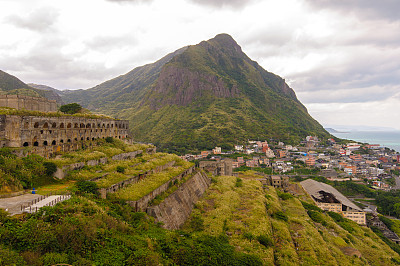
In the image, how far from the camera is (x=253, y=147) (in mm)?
126875

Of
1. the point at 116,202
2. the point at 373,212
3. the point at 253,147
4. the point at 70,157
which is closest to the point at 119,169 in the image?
the point at 70,157

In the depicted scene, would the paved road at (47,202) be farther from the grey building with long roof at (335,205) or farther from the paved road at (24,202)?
the grey building with long roof at (335,205)

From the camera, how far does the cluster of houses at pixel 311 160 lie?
325 feet

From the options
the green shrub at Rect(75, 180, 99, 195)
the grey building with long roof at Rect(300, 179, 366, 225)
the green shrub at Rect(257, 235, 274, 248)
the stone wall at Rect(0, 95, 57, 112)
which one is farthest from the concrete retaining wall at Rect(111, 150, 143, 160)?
the grey building with long roof at Rect(300, 179, 366, 225)

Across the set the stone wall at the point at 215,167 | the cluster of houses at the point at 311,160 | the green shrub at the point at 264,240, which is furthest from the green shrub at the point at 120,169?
the cluster of houses at the point at 311,160

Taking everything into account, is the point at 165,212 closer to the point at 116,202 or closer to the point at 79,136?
the point at 116,202

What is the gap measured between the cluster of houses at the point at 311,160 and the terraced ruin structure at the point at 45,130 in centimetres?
6349

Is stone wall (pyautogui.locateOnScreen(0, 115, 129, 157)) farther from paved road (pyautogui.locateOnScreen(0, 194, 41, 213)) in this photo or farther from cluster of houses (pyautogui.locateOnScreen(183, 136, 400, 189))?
cluster of houses (pyautogui.locateOnScreen(183, 136, 400, 189))

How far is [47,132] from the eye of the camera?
24281 mm

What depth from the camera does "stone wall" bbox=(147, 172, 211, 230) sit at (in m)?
18.0

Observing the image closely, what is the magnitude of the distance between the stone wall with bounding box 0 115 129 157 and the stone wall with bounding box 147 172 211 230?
13.7m

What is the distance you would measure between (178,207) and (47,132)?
16.7 metres

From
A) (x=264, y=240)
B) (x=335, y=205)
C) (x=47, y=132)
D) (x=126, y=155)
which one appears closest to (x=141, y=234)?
(x=264, y=240)

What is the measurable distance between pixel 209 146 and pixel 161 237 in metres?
107
